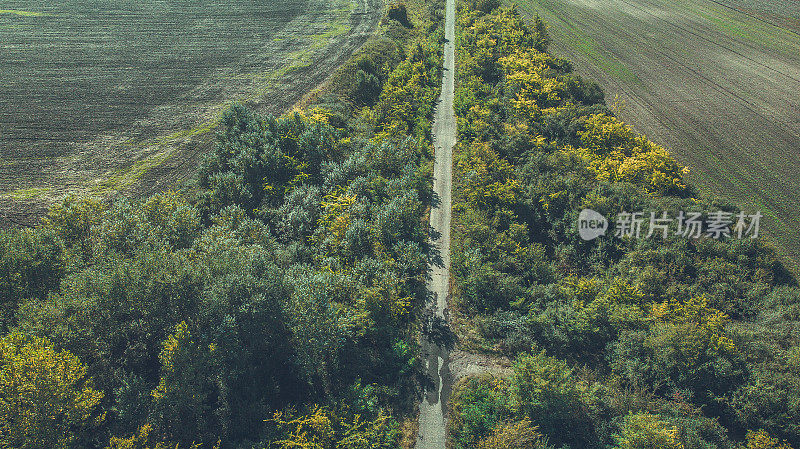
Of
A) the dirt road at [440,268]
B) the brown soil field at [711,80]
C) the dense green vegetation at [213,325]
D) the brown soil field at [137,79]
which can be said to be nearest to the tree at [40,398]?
the dense green vegetation at [213,325]

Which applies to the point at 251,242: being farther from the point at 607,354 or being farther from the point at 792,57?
the point at 792,57

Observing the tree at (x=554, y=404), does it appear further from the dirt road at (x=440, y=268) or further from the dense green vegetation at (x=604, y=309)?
the dirt road at (x=440, y=268)

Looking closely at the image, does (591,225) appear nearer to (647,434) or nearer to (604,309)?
(604,309)

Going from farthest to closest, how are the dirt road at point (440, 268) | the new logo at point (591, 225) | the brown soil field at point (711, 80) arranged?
the brown soil field at point (711, 80) → the new logo at point (591, 225) → the dirt road at point (440, 268)

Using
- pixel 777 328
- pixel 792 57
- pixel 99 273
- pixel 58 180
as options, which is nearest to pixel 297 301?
pixel 99 273

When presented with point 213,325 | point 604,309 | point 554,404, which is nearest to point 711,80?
point 604,309

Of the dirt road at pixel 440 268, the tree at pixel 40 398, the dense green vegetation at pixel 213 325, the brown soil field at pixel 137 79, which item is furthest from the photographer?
the brown soil field at pixel 137 79
